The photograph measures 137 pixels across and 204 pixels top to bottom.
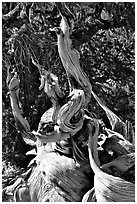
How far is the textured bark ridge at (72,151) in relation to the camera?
6.86ft

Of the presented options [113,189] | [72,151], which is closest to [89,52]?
[72,151]

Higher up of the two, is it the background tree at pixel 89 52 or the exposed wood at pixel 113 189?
the background tree at pixel 89 52

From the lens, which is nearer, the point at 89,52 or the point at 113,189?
the point at 113,189

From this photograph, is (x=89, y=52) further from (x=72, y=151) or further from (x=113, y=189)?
(x=113, y=189)

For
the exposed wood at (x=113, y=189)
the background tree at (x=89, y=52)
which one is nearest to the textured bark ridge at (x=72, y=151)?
the exposed wood at (x=113, y=189)

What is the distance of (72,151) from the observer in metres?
Answer: 2.22

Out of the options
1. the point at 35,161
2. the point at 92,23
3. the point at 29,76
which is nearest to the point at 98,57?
the point at 92,23

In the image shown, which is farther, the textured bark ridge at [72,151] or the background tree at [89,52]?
the background tree at [89,52]

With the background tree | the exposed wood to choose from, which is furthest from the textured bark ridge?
the background tree

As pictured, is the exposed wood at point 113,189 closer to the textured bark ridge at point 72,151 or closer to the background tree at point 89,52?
the textured bark ridge at point 72,151

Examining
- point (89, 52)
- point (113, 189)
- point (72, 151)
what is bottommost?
point (113, 189)

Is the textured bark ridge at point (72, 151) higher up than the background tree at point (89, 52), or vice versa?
the background tree at point (89, 52)

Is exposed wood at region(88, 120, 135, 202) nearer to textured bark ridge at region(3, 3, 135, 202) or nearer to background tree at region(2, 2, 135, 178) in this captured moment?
textured bark ridge at region(3, 3, 135, 202)

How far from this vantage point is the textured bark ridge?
6.86 feet
